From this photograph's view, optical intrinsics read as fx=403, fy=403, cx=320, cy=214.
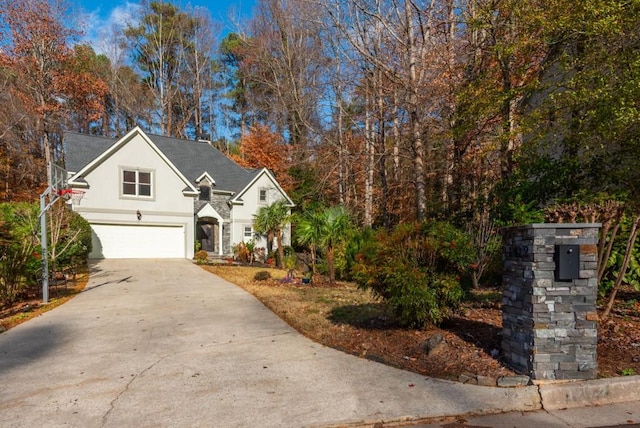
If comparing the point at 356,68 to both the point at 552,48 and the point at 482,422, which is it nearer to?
the point at 552,48

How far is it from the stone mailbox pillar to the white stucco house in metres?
19.0

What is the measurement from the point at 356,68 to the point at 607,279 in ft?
42.0

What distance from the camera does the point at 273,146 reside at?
31.1 meters

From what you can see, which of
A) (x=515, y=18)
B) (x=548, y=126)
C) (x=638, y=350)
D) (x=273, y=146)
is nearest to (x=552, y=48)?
(x=515, y=18)

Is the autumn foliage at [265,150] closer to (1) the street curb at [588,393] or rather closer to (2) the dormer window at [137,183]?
(2) the dormer window at [137,183]

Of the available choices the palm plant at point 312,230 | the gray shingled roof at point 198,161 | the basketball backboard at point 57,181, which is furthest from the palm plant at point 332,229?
the gray shingled roof at point 198,161

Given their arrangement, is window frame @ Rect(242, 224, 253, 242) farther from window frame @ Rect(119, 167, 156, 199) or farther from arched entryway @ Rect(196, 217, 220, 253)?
Answer: window frame @ Rect(119, 167, 156, 199)

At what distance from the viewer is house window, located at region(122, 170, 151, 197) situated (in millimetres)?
19703

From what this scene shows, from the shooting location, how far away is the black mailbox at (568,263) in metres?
3.84

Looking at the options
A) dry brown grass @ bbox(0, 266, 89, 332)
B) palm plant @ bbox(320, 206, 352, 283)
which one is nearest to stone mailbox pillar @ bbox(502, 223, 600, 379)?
dry brown grass @ bbox(0, 266, 89, 332)

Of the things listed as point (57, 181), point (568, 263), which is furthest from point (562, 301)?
point (57, 181)

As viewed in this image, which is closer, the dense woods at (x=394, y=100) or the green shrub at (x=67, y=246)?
the dense woods at (x=394, y=100)

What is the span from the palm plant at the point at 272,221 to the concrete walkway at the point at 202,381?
1200 cm

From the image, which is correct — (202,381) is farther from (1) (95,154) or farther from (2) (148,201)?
(1) (95,154)
